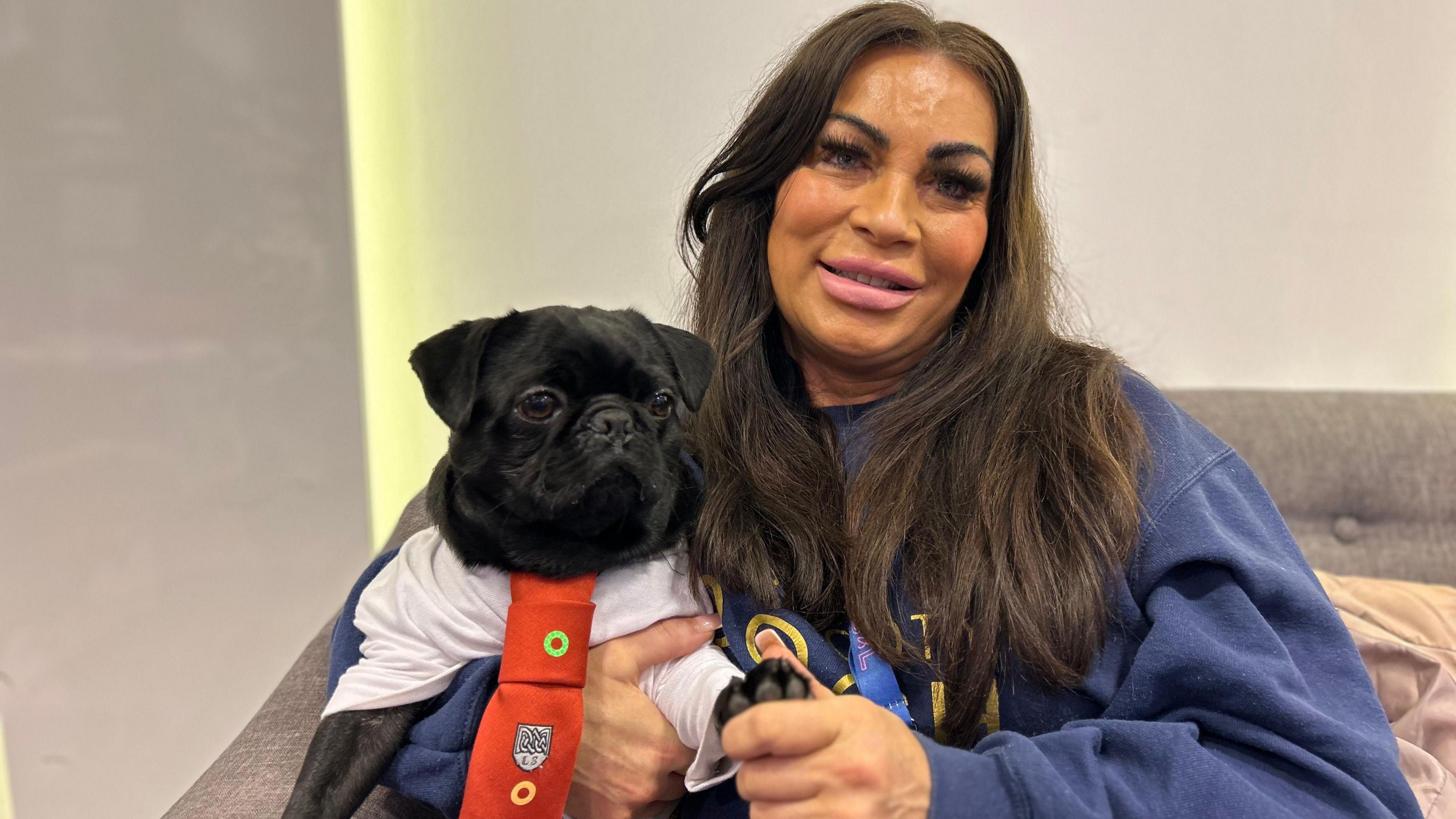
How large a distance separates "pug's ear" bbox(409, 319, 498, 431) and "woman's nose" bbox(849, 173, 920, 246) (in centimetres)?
53

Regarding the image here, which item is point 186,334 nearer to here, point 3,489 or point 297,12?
point 3,489

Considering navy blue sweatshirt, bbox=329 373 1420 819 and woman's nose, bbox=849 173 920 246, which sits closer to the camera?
navy blue sweatshirt, bbox=329 373 1420 819

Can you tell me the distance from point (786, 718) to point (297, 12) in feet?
7.45

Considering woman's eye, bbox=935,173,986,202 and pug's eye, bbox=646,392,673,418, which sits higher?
woman's eye, bbox=935,173,986,202

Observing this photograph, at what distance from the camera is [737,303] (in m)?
1.38

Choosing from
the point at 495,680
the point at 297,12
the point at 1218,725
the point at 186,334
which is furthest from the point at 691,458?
the point at 297,12

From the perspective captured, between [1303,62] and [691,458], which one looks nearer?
[691,458]

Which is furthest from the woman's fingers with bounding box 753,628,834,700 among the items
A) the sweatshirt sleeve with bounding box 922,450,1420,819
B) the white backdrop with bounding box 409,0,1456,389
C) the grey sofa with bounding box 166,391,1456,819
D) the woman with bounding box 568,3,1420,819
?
the grey sofa with bounding box 166,391,1456,819

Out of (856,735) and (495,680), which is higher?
(856,735)

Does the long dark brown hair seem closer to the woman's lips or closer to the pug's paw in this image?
the woman's lips

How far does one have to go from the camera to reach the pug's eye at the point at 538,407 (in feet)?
3.34

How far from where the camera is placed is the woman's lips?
1204mm

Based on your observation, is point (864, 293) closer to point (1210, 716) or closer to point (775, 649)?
point (775, 649)

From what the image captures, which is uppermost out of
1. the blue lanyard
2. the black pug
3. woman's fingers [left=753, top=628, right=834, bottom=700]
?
the black pug
